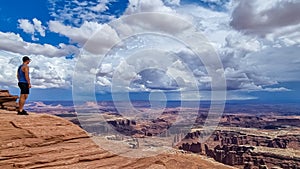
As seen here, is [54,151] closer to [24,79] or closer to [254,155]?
[24,79]

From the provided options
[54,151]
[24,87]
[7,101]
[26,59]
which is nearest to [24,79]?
[24,87]

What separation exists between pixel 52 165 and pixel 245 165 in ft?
321

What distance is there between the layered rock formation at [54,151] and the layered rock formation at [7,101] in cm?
558

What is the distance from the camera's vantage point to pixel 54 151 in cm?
1347

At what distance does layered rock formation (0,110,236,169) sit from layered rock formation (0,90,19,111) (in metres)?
5.58

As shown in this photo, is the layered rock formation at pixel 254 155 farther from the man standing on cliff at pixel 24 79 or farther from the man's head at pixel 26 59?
the man's head at pixel 26 59

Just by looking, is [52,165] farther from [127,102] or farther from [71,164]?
[127,102]

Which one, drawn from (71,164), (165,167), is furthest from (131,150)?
(71,164)

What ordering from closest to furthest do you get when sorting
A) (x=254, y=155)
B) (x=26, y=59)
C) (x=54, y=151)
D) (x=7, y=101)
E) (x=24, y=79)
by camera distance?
(x=54, y=151) < (x=26, y=59) < (x=24, y=79) < (x=7, y=101) < (x=254, y=155)

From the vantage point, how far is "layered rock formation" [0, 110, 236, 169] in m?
12.1

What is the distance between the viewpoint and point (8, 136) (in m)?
13.8

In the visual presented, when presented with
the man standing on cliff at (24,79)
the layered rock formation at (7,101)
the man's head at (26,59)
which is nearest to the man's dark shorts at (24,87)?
the man standing on cliff at (24,79)

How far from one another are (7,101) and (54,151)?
1147cm

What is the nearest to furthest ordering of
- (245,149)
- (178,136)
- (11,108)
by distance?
(11,108) → (245,149) → (178,136)
